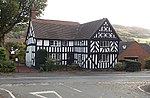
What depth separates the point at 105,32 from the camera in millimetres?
47875

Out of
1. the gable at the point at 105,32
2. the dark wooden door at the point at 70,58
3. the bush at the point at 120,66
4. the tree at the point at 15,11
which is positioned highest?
the tree at the point at 15,11

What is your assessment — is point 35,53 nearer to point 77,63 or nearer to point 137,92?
point 77,63

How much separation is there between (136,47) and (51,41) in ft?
73.1

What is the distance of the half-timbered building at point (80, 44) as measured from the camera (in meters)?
46.9

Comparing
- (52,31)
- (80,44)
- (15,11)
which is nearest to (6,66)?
(15,11)

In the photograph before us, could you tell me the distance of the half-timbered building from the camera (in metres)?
46.9

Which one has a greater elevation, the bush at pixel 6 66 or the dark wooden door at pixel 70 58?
the dark wooden door at pixel 70 58

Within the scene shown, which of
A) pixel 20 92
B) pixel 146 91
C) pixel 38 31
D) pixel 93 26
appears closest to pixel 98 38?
pixel 93 26

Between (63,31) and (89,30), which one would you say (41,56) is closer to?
(63,31)

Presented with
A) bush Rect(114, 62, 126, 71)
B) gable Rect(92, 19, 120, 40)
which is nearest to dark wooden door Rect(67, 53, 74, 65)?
gable Rect(92, 19, 120, 40)

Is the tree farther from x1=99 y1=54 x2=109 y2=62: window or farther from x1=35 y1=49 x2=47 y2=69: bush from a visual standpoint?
x1=99 y1=54 x2=109 y2=62: window

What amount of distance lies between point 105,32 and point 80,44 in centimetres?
476

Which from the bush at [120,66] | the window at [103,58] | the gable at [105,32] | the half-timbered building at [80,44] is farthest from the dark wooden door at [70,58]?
the bush at [120,66]

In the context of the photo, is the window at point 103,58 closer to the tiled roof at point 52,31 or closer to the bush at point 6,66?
the tiled roof at point 52,31
